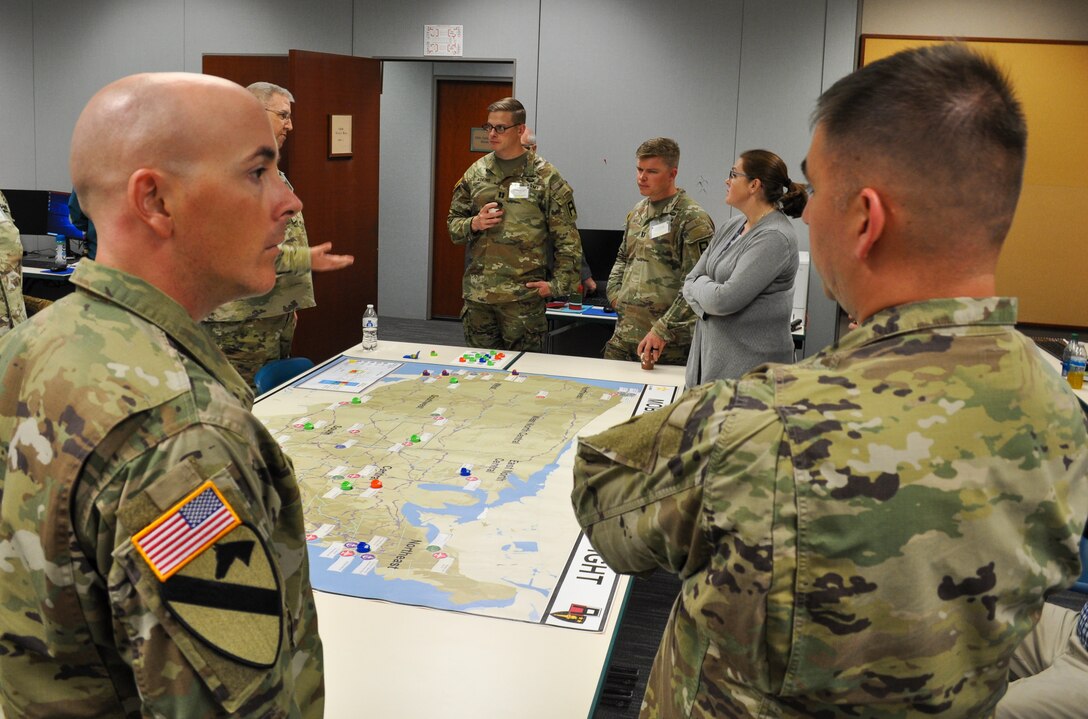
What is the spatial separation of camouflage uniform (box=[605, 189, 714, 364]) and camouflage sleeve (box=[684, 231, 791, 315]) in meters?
0.74

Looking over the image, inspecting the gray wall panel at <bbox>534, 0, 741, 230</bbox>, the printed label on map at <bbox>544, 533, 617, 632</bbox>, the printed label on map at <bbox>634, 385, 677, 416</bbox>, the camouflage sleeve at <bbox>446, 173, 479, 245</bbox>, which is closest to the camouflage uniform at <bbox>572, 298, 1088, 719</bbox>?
the printed label on map at <bbox>544, 533, 617, 632</bbox>

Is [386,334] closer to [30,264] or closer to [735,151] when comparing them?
[30,264]

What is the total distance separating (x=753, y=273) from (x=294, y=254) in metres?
1.77

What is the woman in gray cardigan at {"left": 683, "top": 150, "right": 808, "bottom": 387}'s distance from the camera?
11.1 feet

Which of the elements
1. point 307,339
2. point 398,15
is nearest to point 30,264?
point 307,339

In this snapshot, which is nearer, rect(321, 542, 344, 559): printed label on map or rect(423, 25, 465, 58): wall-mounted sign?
rect(321, 542, 344, 559): printed label on map

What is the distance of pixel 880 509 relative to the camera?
3.15 ft

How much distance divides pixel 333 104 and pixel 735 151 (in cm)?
266

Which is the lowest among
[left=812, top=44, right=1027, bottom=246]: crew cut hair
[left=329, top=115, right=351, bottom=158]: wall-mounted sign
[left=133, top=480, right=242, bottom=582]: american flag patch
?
[left=133, top=480, right=242, bottom=582]: american flag patch

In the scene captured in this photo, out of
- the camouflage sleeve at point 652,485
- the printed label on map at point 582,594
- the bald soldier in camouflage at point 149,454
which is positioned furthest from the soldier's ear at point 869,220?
the printed label on map at point 582,594

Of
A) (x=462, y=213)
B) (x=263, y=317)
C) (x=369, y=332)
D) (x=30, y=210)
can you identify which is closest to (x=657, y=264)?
(x=462, y=213)

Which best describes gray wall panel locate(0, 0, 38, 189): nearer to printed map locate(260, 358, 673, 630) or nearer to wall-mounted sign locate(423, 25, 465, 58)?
wall-mounted sign locate(423, 25, 465, 58)

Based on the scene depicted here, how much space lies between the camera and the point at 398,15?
22.3ft

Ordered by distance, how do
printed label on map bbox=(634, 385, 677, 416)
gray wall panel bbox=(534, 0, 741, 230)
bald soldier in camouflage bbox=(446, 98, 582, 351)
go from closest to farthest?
printed label on map bbox=(634, 385, 677, 416) < bald soldier in camouflage bbox=(446, 98, 582, 351) < gray wall panel bbox=(534, 0, 741, 230)
